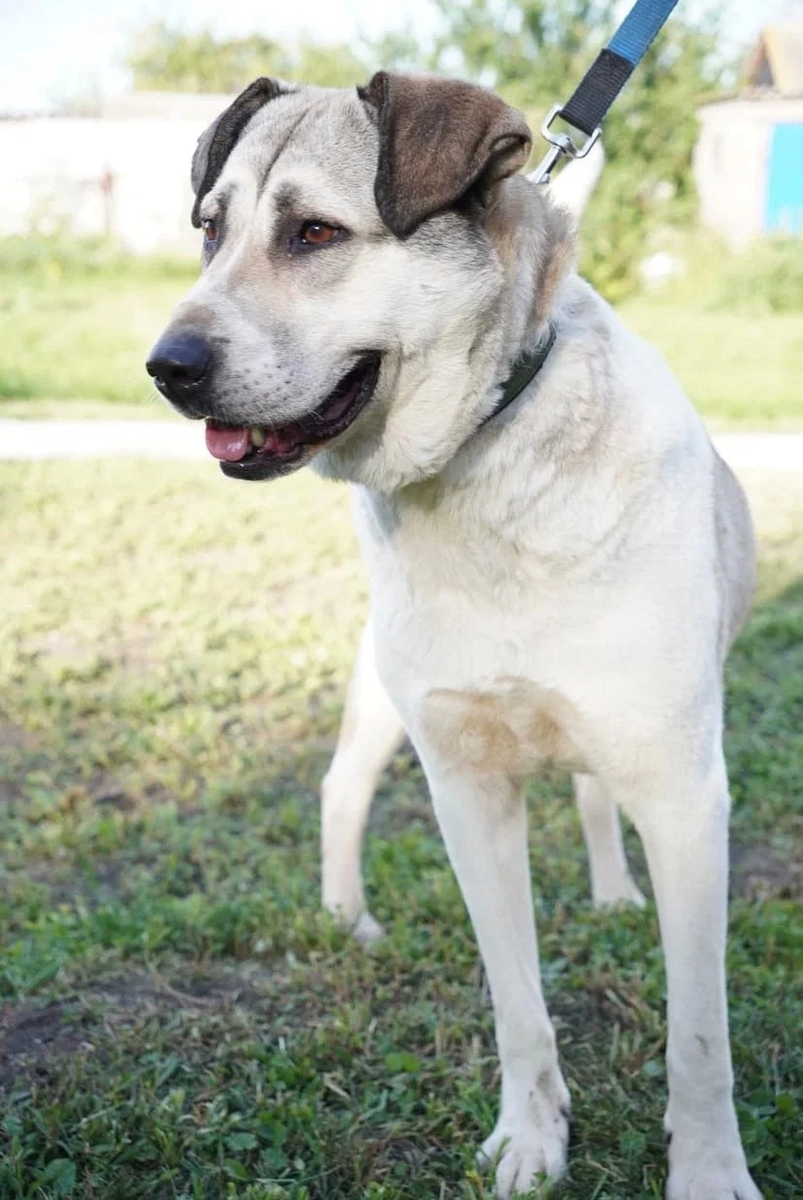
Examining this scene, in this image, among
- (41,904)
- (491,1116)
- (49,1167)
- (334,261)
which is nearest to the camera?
(334,261)

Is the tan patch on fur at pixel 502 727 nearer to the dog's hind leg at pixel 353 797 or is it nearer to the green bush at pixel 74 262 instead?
the dog's hind leg at pixel 353 797

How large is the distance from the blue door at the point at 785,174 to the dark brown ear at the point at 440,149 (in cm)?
1975

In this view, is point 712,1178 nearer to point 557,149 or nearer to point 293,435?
point 293,435

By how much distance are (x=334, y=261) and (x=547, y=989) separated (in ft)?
5.74

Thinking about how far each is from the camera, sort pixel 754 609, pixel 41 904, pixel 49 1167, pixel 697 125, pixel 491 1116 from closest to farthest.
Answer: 1. pixel 49 1167
2. pixel 491 1116
3. pixel 41 904
4. pixel 754 609
5. pixel 697 125

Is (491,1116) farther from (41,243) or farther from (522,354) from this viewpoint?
(41,243)

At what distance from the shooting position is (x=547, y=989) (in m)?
3.02

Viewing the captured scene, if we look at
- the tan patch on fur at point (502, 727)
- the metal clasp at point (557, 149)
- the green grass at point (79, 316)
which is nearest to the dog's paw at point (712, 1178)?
the tan patch on fur at point (502, 727)

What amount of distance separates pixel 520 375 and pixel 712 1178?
1.45 metres

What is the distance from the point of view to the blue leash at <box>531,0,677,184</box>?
8.36ft

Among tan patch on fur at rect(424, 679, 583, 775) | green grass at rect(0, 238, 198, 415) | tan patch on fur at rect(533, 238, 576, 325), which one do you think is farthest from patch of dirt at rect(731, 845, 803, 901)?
green grass at rect(0, 238, 198, 415)

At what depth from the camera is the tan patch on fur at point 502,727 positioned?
232 cm

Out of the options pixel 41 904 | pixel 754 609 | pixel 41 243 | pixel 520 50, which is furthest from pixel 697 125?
pixel 41 904

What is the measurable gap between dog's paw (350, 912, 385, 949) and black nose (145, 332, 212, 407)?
165 centimetres
